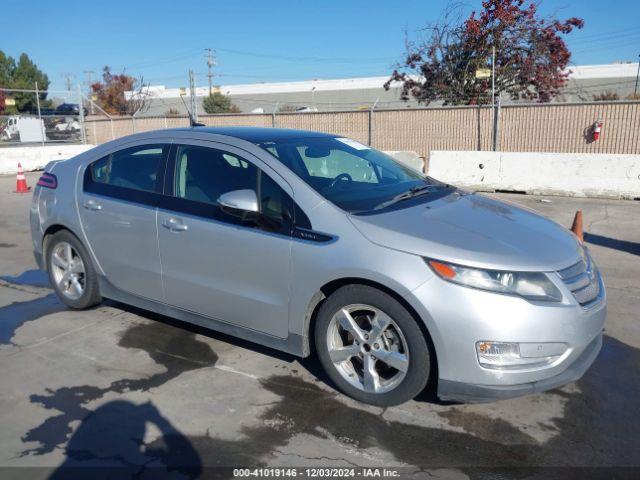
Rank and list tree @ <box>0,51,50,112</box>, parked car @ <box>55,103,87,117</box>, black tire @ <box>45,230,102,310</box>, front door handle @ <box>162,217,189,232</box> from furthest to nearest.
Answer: tree @ <box>0,51,50,112</box> < parked car @ <box>55,103,87,117</box> < black tire @ <box>45,230,102,310</box> < front door handle @ <box>162,217,189,232</box>

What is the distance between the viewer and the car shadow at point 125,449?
281 cm

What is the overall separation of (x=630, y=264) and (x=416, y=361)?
481cm

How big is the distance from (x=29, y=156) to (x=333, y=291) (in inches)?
772

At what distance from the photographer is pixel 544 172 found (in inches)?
483

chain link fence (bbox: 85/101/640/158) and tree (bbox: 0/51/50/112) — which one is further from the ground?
tree (bbox: 0/51/50/112)

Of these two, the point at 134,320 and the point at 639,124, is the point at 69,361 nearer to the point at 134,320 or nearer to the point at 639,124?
the point at 134,320

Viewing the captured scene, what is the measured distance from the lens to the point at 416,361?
10.4 feet

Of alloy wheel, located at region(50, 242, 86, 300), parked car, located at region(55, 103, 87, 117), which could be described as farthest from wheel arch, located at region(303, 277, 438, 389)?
parked car, located at region(55, 103, 87, 117)

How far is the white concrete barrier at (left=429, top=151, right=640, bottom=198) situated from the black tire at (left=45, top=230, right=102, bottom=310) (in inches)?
398

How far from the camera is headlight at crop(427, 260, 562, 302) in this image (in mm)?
2977

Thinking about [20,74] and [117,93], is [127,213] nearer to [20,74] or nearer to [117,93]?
[117,93]

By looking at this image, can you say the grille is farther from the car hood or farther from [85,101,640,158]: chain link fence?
[85,101,640,158]: chain link fence

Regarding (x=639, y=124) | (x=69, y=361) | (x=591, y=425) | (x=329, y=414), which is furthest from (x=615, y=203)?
(x=69, y=361)

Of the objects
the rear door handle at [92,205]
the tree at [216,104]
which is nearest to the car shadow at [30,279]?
the rear door handle at [92,205]
